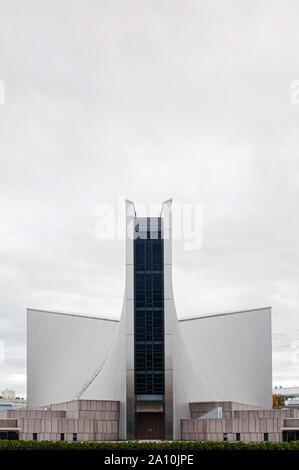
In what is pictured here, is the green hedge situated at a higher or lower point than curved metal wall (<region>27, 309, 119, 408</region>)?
lower

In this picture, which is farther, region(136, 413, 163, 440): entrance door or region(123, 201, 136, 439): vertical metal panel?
region(136, 413, 163, 440): entrance door

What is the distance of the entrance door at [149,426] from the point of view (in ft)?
131

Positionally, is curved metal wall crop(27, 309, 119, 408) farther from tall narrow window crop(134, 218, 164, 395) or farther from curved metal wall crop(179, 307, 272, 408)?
tall narrow window crop(134, 218, 164, 395)

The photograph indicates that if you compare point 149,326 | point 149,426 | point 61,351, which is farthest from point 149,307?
point 61,351

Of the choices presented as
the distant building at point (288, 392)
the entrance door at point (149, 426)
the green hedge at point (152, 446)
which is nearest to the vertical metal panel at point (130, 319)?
the entrance door at point (149, 426)

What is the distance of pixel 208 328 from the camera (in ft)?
170

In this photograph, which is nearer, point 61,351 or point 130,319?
point 130,319

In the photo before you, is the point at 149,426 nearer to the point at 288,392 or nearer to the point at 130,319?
the point at 130,319

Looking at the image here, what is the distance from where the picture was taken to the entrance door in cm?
3984

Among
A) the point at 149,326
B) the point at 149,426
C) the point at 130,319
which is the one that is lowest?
the point at 149,426

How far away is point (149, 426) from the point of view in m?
40.0

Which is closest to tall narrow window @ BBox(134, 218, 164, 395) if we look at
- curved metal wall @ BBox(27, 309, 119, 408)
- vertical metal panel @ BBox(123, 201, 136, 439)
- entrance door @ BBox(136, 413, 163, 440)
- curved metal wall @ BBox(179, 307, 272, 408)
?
vertical metal panel @ BBox(123, 201, 136, 439)

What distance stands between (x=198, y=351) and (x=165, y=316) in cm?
1123
